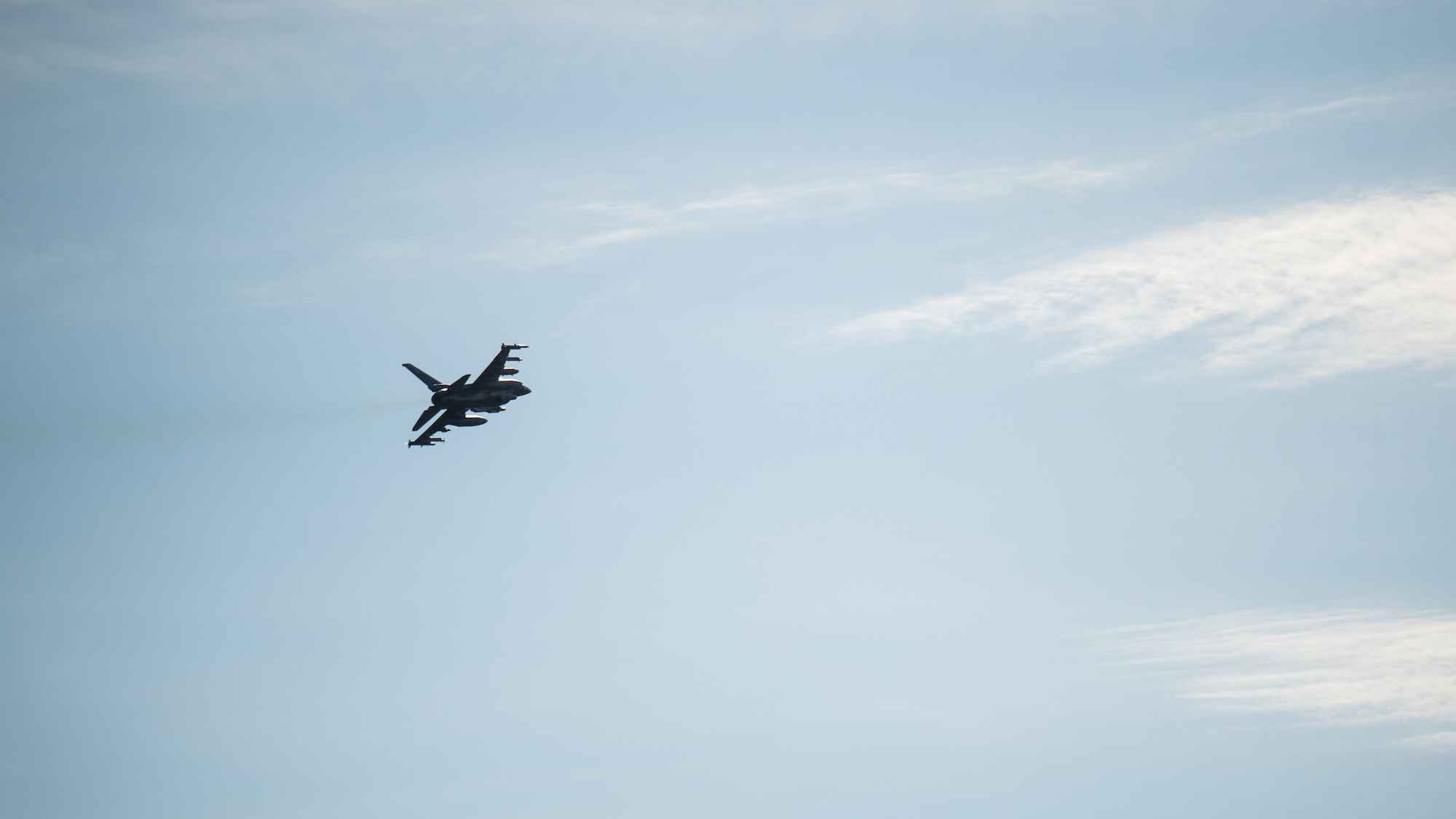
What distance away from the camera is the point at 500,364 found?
109m

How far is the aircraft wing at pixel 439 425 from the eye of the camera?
367 feet

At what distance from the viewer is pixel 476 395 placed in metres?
110

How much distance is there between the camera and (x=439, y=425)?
11306cm

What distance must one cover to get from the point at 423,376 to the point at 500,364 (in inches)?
345

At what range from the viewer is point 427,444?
114125 mm

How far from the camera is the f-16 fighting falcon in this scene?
358 ft

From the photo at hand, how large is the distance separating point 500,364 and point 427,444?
1079cm

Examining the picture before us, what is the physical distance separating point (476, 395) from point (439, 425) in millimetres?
5340

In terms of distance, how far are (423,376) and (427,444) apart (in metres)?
5.60

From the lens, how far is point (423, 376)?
113875mm

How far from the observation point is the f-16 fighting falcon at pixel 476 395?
4294 inches
